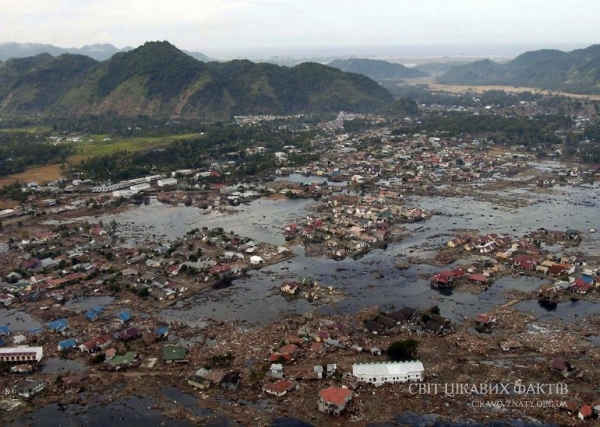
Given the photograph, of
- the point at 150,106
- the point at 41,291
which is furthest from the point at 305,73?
the point at 41,291

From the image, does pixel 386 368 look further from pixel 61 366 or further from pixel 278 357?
pixel 61 366

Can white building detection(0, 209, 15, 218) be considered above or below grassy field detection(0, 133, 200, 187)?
below

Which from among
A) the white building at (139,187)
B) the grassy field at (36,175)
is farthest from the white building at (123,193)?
the grassy field at (36,175)

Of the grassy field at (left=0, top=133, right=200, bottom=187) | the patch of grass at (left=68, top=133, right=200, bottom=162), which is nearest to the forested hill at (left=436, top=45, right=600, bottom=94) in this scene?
the patch of grass at (left=68, top=133, right=200, bottom=162)

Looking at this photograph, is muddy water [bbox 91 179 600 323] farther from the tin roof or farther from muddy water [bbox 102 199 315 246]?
→ the tin roof

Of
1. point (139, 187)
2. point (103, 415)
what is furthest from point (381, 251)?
point (139, 187)

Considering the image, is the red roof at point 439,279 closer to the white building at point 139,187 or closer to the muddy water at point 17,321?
the muddy water at point 17,321
